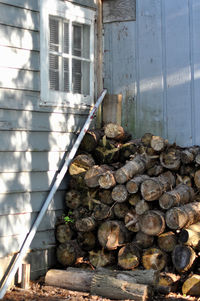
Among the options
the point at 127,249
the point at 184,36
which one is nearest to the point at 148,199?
the point at 127,249

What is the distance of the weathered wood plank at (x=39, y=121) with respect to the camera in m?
5.95

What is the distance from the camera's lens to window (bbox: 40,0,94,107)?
6422 millimetres

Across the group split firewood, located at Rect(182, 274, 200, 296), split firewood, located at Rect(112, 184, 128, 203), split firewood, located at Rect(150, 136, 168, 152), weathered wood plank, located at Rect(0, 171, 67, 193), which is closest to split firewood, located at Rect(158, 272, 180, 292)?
split firewood, located at Rect(182, 274, 200, 296)

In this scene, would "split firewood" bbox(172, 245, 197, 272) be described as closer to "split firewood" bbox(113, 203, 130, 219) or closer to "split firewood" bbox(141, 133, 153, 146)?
"split firewood" bbox(113, 203, 130, 219)

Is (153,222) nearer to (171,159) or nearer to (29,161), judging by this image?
(171,159)

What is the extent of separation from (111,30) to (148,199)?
3.02 m

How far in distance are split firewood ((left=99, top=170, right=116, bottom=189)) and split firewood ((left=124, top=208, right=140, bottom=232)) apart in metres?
0.43

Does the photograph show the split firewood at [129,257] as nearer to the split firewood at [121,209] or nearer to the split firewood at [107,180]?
the split firewood at [121,209]

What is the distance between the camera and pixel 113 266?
6039mm

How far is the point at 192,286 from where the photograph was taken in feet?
17.6

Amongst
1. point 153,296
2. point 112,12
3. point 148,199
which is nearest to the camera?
point 153,296

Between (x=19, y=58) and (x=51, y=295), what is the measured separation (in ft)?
9.75

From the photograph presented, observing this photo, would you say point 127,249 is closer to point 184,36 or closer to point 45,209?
point 45,209

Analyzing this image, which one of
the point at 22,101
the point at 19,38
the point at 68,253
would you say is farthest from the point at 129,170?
the point at 19,38
